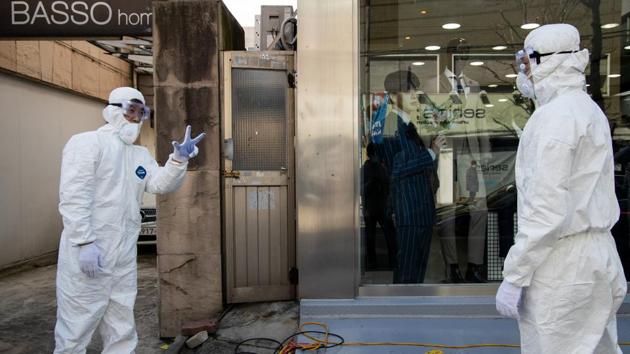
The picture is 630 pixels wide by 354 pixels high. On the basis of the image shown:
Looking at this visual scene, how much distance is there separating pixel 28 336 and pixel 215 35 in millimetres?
3129

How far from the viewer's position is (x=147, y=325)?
4.77m

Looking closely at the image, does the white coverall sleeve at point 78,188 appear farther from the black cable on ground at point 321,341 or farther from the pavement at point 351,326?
the black cable on ground at point 321,341

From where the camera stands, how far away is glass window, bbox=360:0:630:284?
4.68m

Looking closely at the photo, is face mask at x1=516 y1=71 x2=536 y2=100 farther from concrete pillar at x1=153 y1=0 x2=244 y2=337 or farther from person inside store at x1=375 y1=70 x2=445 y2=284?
concrete pillar at x1=153 y1=0 x2=244 y2=337

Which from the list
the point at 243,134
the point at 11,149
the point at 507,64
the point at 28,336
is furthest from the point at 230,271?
the point at 11,149

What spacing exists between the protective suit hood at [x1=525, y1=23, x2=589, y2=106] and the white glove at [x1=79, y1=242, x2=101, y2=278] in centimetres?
257

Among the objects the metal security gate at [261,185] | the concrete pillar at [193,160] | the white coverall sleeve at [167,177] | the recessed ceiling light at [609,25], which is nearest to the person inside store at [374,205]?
the metal security gate at [261,185]

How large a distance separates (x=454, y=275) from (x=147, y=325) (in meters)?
2.90

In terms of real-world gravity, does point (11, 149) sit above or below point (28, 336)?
above

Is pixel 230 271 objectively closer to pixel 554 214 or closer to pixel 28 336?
pixel 28 336

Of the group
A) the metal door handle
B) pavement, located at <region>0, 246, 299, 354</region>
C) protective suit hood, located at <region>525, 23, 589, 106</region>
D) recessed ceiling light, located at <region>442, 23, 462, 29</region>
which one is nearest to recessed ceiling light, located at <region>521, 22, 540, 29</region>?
recessed ceiling light, located at <region>442, 23, 462, 29</region>

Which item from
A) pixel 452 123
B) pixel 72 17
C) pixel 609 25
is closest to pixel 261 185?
pixel 452 123

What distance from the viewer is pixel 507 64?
16.7 feet

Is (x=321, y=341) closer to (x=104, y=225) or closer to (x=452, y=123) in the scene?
(x=104, y=225)
